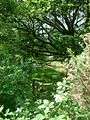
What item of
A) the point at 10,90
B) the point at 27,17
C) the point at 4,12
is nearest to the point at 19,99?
the point at 10,90

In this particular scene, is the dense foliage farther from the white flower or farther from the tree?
the white flower

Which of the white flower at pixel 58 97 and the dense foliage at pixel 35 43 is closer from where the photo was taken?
the white flower at pixel 58 97

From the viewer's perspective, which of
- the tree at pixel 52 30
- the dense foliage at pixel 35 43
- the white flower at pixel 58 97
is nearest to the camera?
the white flower at pixel 58 97

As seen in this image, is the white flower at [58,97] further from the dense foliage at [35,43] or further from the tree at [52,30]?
the tree at [52,30]

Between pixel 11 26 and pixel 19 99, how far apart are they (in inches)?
165

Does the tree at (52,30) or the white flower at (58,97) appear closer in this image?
the white flower at (58,97)

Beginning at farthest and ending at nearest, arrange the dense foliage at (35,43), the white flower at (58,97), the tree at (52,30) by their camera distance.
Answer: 1. the tree at (52,30)
2. the dense foliage at (35,43)
3. the white flower at (58,97)

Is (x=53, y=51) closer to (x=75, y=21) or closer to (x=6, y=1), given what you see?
(x=75, y=21)

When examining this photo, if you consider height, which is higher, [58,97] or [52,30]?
[52,30]

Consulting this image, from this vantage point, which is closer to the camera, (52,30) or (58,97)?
(58,97)

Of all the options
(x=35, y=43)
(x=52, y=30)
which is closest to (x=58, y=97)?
(x=35, y=43)

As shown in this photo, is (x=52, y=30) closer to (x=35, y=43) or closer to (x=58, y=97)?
(x=35, y=43)

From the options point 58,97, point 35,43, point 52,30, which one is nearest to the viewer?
point 58,97

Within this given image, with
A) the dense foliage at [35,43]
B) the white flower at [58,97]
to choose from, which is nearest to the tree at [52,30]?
the dense foliage at [35,43]
